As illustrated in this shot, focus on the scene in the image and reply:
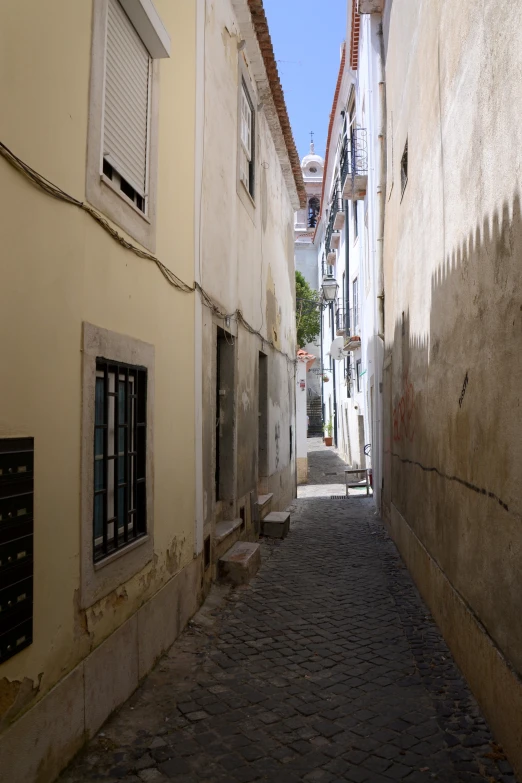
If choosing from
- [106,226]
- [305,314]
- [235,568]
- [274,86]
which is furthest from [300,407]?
[305,314]

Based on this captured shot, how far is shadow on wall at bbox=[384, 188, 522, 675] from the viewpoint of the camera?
3492 mm

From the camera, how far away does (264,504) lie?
1050cm

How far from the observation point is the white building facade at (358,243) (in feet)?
41.7

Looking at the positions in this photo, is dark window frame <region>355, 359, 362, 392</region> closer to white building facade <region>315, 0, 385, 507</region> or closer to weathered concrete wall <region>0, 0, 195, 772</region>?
white building facade <region>315, 0, 385, 507</region>

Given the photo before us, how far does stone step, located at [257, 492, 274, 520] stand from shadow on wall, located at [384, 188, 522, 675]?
368 centimetres

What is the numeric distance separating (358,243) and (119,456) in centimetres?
1562

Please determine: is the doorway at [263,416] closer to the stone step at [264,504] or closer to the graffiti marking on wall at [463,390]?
the stone step at [264,504]

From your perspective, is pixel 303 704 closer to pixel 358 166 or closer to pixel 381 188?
pixel 381 188

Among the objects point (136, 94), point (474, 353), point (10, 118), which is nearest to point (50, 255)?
point (10, 118)

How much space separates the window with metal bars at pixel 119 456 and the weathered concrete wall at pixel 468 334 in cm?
235

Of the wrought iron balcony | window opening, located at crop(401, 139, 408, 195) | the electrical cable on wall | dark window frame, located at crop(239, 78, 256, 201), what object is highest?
the wrought iron balcony

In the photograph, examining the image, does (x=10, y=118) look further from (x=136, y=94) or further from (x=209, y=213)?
(x=209, y=213)


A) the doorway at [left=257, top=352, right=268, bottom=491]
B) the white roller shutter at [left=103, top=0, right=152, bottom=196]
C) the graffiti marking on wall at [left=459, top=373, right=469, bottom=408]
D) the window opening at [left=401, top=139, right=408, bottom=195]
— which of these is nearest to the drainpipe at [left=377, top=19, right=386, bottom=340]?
the doorway at [left=257, top=352, right=268, bottom=491]

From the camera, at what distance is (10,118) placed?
298 cm
